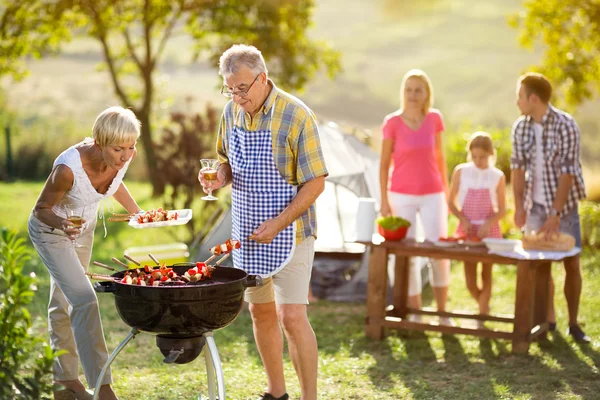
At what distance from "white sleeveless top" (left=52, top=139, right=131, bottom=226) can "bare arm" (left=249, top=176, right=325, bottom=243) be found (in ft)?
2.39

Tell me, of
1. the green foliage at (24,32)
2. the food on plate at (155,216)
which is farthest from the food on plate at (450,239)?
the green foliage at (24,32)

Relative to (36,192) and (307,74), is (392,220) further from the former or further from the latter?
(36,192)

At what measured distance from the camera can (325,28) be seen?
3189 cm

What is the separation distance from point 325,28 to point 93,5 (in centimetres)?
2165

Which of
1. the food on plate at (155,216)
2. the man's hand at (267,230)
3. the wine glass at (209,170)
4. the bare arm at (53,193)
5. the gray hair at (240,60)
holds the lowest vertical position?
the man's hand at (267,230)

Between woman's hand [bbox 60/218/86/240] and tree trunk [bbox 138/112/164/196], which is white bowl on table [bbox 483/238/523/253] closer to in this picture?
woman's hand [bbox 60/218/86/240]

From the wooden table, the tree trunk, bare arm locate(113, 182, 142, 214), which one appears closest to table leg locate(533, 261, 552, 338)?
the wooden table

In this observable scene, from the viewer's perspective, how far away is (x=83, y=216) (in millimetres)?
4086

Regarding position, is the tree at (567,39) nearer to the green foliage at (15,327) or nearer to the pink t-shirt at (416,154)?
the pink t-shirt at (416,154)

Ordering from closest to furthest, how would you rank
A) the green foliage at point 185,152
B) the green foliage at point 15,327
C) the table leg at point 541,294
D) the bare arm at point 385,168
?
the green foliage at point 15,327 → the table leg at point 541,294 → the bare arm at point 385,168 → the green foliage at point 185,152

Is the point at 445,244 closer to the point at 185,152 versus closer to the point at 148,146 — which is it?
the point at 185,152

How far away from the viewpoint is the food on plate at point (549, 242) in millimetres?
5578

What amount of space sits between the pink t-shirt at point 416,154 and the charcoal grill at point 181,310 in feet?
8.20

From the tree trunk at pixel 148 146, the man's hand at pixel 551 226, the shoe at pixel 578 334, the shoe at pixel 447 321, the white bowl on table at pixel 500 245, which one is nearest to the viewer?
the white bowl on table at pixel 500 245
